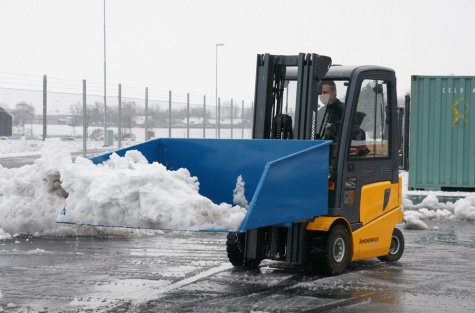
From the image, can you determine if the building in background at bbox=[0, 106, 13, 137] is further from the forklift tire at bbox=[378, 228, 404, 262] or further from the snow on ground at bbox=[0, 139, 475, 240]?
the forklift tire at bbox=[378, 228, 404, 262]

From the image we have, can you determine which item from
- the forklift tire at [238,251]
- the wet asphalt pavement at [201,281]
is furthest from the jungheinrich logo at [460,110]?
the forklift tire at [238,251]

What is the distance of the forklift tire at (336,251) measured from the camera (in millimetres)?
8203

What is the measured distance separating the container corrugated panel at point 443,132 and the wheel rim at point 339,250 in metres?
11.3

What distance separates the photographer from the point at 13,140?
1777 cm

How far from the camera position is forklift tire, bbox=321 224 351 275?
26.9 feet

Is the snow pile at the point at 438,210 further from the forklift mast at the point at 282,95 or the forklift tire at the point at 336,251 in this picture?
the forklift mast at the point at 282,95

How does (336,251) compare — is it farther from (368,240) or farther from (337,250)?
(368,240)

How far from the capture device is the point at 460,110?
63.4ft

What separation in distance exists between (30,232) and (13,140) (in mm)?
6729

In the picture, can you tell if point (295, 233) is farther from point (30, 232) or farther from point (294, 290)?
point (30, 232)

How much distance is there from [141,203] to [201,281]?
1.41m

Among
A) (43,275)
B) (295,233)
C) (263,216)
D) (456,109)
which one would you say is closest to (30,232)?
(43,275)

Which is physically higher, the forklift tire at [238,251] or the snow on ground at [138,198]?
the snow on ground at [138,198]

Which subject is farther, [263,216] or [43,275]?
[43,275]
